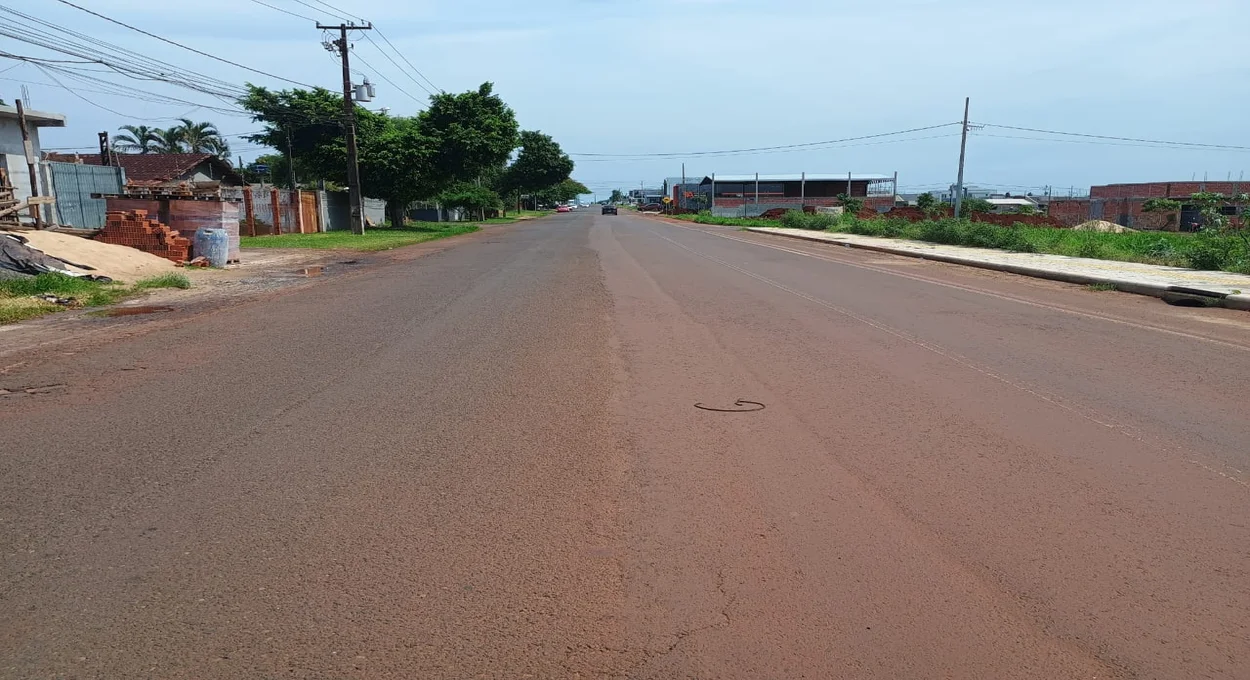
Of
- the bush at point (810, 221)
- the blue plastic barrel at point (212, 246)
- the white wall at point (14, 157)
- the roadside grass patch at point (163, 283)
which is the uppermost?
the white wall at point (14, 157)

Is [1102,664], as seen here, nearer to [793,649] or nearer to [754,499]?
[793,649]

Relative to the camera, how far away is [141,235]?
18688 mm

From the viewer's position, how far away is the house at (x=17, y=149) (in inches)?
850

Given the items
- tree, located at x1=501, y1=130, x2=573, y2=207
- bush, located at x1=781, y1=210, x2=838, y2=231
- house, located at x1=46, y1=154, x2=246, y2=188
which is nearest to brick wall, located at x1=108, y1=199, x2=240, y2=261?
house, located at x1=46, y1=154, x2=246, y2=188

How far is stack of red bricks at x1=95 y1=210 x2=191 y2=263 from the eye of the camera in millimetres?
18562

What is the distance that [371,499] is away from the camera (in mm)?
4500

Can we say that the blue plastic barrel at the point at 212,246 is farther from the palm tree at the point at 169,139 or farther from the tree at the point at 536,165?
the tree at the point at 536,165

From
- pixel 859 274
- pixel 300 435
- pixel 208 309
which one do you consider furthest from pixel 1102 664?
pixel 859 274

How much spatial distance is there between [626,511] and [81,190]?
25.9 metres

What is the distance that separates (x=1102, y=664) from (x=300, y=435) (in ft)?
15.6

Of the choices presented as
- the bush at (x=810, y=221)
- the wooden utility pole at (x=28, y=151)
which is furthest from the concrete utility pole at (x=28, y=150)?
the bush at (x=810, y=221)

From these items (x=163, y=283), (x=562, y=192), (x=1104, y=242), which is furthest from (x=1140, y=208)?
(x=562, y=192)

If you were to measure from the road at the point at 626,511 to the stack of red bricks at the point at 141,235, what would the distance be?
11.0 meters

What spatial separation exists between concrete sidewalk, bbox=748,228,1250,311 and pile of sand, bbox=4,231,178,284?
1824cm
